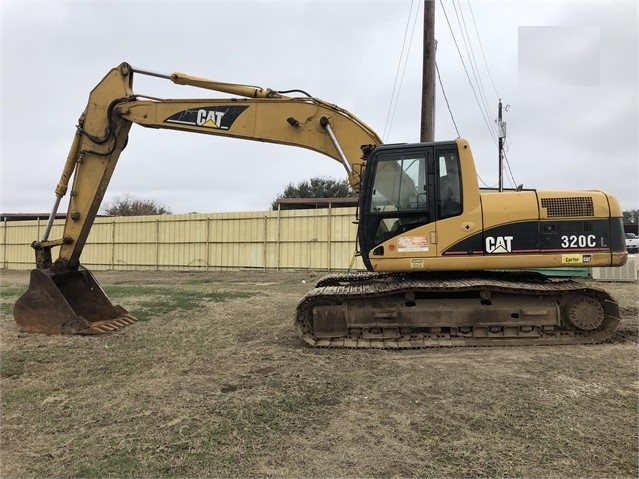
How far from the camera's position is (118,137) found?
7676 mm

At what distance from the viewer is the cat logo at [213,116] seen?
740 centimetres

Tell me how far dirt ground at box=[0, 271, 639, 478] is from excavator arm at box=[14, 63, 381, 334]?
624 millimetres

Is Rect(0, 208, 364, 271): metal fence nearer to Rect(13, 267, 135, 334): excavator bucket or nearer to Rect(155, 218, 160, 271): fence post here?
Rect(155, 218, 160, 271): fence post

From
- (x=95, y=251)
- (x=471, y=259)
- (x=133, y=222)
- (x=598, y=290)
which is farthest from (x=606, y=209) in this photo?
(x=95, y=251)

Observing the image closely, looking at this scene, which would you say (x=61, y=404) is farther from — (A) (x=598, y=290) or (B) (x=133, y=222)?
(B) (x=133, y=222)

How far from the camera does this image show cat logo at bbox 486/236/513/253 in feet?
20.6

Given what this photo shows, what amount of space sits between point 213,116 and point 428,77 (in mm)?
6634

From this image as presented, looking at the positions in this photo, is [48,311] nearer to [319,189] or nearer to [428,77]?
[428,77]

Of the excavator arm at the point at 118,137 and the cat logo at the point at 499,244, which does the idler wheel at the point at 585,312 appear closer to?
the cat logo at the point at 499,244

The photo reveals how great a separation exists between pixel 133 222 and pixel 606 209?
22.4 m

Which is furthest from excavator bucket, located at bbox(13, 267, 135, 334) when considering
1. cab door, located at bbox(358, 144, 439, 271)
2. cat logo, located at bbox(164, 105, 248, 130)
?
cab door, located at bbox(358, 144, 439, 271)

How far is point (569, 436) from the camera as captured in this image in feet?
11.5

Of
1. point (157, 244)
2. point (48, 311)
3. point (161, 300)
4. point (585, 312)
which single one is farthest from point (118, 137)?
point (157, 244)

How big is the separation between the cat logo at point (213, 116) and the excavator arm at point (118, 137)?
0.05 ft
